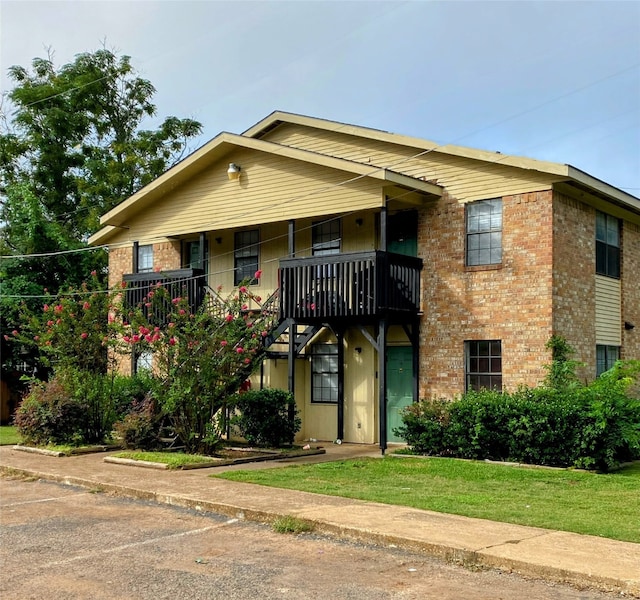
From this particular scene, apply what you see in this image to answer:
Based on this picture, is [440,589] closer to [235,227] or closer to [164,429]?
[164,429]

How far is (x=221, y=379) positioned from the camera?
49.8 ft

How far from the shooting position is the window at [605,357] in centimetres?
1784

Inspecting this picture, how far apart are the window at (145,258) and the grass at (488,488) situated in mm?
10763

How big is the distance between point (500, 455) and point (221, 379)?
538cm

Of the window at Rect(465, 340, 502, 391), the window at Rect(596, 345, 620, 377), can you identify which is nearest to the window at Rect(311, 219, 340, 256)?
the window at Rect(465, 340, 502, 391)

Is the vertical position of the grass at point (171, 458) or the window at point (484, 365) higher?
the window at point (484, 365)

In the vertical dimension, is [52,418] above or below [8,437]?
above

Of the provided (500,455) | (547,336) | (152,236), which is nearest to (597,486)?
(500,455)

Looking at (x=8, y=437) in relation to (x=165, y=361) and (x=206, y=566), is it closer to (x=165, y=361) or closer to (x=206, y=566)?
(x=165, y=361)

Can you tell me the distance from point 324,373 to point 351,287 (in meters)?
3.39

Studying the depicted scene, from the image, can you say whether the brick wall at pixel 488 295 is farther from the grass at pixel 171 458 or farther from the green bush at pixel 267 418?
the grass at pixel 171 458

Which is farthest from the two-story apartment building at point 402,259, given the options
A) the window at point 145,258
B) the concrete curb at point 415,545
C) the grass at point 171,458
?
the concrete curb at point 415,545

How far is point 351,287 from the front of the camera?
54.4 feet

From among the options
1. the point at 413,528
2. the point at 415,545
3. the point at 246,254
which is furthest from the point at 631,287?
the point at 415,545
